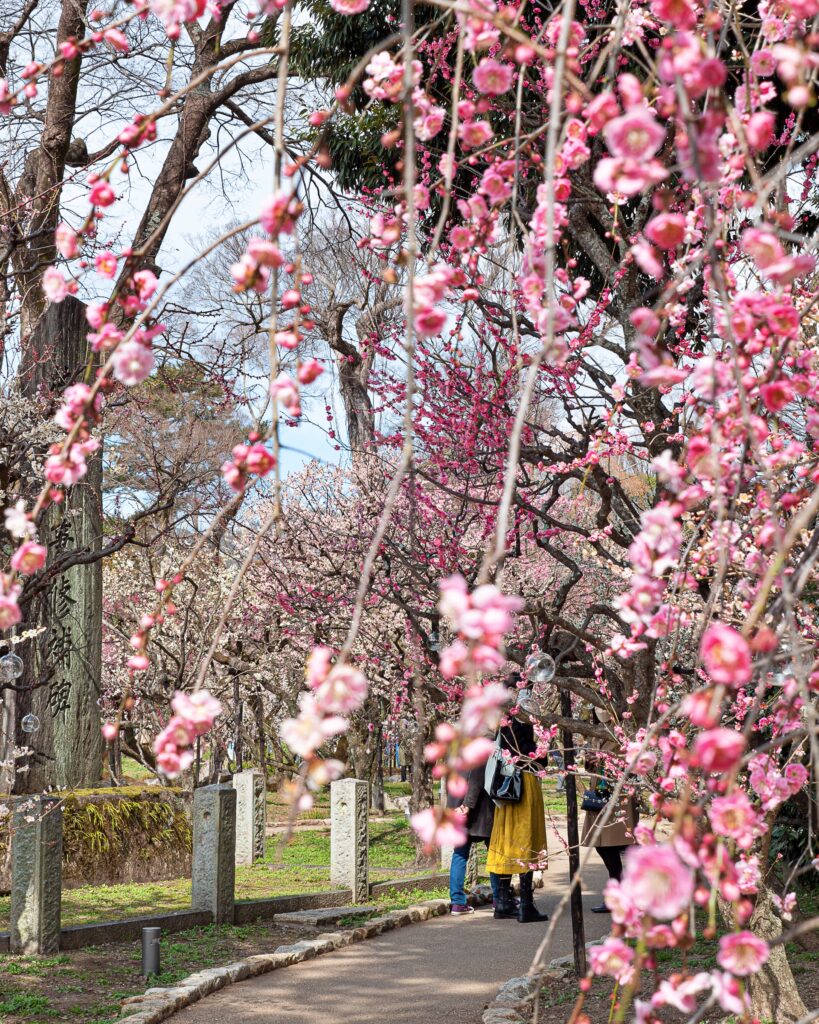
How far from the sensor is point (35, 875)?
6520 millimetres

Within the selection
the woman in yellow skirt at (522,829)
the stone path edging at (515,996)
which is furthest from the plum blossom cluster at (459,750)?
the woman in yellow skirt at (522,829)

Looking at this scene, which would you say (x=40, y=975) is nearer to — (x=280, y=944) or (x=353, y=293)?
(x=280, y=944)

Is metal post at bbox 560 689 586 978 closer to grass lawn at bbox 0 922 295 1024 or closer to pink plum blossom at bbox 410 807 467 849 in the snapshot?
grass lawn at bbox 0 922 295 1024

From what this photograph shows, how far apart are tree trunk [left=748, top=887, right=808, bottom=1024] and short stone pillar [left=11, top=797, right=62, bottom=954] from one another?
4.15 meters

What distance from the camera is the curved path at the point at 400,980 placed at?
5469 mm

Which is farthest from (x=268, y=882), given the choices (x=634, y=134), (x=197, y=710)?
(x=634, y=134)

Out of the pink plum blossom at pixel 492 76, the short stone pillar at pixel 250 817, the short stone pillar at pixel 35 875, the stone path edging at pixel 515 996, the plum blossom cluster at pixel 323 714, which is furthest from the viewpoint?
the short stone pillar at pixel 250 817

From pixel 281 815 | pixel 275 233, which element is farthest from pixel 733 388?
pixel 281 815

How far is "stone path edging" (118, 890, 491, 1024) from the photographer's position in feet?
17.6

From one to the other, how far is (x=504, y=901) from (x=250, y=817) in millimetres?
5007

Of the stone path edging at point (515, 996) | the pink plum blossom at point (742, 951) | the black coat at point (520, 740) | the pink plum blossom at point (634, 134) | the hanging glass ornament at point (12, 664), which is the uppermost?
the pink plum blossom at point (634, 134)

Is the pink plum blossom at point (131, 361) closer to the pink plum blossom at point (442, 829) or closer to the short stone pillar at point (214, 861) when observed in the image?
the pink plum blossom at point (442, 829)

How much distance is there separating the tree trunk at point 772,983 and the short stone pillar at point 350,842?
16.3 feet

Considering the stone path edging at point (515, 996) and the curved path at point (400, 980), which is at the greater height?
the stone path edging at point (515, 996)
